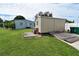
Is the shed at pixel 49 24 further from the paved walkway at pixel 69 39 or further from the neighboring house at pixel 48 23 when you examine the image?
the paved walkway at pixel 69 39

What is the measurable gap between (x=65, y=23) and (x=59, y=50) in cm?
57

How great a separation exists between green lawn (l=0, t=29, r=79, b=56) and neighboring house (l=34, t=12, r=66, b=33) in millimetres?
167

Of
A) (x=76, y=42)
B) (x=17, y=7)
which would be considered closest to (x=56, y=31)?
(x=76, y=42)

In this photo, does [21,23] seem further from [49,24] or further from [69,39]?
[69,39]

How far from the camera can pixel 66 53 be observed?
3.21 m

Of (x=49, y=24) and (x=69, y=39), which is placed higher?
(x=49, y=24)

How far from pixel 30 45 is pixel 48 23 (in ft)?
1.95

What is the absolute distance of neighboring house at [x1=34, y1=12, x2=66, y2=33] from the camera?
346cm

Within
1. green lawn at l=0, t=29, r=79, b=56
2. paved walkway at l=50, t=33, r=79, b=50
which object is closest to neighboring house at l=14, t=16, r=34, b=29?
green lawn at l=0, t=29, r=79, b=56

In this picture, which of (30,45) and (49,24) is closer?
(30,45)

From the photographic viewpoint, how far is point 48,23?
353 centimetres

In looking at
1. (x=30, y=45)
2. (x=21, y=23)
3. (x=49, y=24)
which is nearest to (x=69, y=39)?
(x=49, y=24)

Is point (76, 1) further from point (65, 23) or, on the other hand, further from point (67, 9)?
point (65, 23)

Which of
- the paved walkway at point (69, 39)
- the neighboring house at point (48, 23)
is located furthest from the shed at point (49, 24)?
the paved walkway at point (69, 39)
